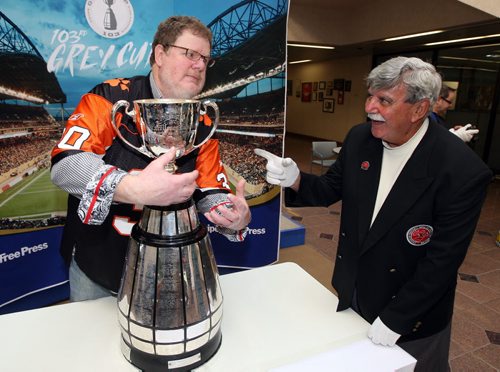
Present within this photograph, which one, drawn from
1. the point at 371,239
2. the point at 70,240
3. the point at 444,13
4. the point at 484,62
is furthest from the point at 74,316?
the point at 484,62

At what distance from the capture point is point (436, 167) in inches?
45.7

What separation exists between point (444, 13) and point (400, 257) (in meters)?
6.06

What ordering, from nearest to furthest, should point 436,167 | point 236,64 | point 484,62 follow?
point 436,167
point 236,64
point 484,62

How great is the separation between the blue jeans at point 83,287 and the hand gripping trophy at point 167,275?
18.4 inches

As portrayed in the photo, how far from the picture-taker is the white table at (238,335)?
0.85 meters

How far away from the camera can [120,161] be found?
3.52 feet

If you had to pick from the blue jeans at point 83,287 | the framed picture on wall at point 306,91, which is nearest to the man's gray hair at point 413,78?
the blue jeans at point 83,287

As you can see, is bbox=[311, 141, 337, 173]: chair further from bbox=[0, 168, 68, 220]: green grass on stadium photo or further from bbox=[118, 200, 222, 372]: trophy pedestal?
bbox=[118, 200, 222, 372]: trophy pedestal

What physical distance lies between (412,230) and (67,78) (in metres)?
2.02

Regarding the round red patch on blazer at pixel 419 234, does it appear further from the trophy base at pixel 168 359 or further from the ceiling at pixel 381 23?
the ceiling at pixel 381 23

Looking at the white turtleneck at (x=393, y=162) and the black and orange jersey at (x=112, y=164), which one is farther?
the white turtleneck at (x=393, y=162)

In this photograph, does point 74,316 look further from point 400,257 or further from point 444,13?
point 444,13

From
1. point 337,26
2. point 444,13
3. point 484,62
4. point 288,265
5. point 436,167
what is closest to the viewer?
point 436,167

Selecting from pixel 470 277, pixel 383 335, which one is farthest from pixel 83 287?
pixel 470 277
